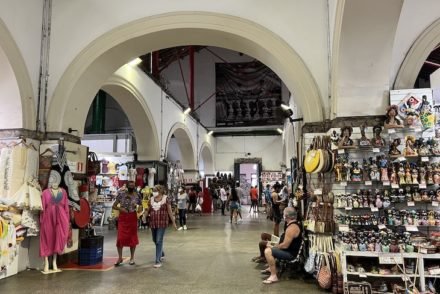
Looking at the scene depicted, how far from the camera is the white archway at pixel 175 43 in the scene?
5332mm

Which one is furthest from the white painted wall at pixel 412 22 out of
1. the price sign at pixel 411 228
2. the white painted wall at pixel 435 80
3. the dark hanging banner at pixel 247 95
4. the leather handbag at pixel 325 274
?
the dark hanging banner at pixel 247 95

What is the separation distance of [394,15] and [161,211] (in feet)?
13.6

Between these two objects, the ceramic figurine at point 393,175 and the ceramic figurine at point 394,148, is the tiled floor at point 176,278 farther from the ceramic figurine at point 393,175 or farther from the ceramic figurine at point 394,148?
the ceramic figurine at point 394,148

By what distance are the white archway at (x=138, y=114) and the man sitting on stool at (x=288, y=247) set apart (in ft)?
17.1

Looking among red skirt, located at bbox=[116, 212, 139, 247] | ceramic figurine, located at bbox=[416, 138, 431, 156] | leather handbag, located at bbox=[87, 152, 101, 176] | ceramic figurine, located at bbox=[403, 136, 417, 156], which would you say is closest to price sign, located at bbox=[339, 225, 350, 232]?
ceramic figurine, located at bbox=[403, 136, 417, 156]

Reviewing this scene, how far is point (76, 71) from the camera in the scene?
19.2ft

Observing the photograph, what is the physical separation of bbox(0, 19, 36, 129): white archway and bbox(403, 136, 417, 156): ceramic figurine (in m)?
5.41

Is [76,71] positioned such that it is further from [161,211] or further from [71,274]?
[71,274]

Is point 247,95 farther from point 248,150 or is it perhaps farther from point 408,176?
point 408,176

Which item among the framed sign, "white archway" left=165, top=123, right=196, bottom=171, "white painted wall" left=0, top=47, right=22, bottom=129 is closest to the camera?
the framed sign

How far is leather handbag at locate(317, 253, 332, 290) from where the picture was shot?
4156 mm

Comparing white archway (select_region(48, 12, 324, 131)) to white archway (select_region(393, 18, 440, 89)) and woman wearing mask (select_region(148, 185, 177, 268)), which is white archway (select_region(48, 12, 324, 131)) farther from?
woman wearing mask (select_region(148, 185, 177, 268))

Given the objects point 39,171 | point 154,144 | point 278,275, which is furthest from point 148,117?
point 278,275

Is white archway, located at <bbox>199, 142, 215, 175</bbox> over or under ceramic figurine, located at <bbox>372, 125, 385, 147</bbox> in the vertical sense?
over
